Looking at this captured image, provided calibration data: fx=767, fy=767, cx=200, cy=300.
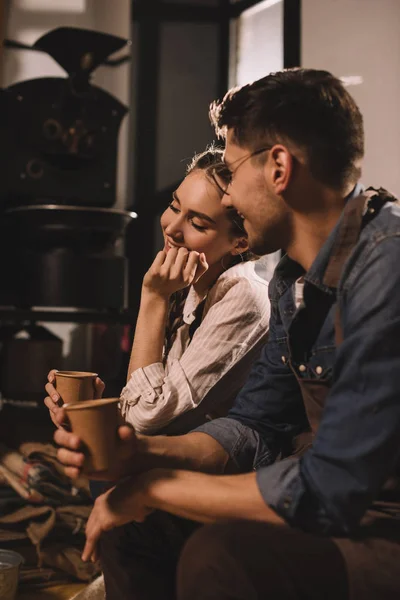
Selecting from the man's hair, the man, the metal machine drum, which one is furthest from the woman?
the metal machine drum

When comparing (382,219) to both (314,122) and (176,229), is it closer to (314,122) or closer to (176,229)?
(314,122)

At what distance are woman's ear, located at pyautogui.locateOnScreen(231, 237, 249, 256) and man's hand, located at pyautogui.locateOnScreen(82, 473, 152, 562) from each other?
0.74m

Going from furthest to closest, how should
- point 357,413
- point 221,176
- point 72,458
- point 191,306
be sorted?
point 191,306 → point 221,176 → point 72,458 → point 357,413

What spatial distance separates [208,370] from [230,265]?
0.97 ft

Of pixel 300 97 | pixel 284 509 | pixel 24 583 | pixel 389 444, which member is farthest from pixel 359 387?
pixel 24 583

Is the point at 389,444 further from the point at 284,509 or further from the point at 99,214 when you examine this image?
the point at 99,214

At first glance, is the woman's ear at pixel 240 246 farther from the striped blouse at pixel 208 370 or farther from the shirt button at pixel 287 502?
the shirt button at pixel 287 502

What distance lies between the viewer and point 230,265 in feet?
5.99

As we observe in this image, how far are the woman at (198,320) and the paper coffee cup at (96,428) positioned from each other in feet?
1.60

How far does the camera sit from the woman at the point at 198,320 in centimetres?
165

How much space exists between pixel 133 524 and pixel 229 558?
646mm

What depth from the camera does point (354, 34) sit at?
285 centimetres

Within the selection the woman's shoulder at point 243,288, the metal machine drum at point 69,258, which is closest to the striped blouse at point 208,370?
the woman's shoulder at point 243,288

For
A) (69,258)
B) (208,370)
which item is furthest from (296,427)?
(69,258)
